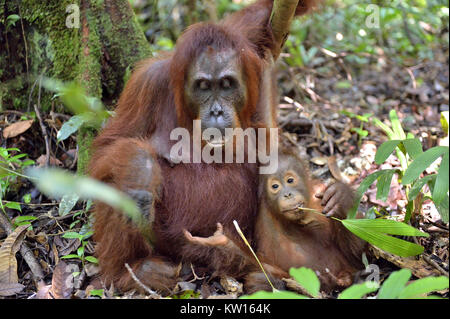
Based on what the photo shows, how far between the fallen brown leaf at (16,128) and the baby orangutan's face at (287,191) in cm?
204

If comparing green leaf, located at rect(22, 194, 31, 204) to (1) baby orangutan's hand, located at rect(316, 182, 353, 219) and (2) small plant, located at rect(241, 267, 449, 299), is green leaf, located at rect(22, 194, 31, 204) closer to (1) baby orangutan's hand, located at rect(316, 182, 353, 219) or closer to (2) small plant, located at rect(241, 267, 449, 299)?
(1) baby orangutan's hand, located at rect(316, 182, 353, 219)

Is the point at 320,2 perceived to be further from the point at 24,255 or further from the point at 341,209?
the point at 24,255

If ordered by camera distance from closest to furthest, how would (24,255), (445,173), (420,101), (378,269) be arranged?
(445,173) → (378,269) → (24,255) → (420,101)

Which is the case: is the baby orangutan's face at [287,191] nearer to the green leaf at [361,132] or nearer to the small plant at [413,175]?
the small plant at [413,175]

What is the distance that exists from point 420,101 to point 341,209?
2993 mm

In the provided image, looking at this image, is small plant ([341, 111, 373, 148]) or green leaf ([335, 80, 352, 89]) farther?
green leaf ([335, 80, 352, 89])

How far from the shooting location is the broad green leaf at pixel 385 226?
2.68 metres

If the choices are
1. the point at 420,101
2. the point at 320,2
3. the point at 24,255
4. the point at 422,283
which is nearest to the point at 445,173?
the point at 422,283

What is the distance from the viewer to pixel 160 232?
10.2 ft

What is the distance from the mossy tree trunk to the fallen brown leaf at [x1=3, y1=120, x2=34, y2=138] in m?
0.24

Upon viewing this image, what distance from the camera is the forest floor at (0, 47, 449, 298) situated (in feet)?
10.2

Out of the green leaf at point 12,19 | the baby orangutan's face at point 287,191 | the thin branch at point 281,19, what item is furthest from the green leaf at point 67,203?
the thin branch at point 281,19

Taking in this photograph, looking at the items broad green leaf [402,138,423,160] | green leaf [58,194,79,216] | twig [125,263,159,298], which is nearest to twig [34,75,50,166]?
green leaf [58,194,79,216]

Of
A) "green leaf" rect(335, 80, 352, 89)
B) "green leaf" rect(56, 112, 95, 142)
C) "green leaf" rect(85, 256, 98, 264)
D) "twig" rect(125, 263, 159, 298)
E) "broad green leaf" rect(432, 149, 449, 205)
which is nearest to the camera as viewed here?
"broad green leaf" rect(432, 149, 449, 205)
